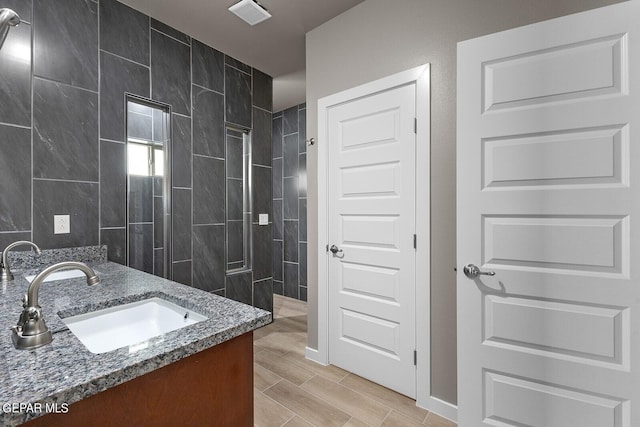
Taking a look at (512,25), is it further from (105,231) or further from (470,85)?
(105,231)

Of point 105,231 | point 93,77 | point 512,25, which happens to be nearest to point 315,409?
point 105,231

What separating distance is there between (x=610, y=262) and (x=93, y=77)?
3.07m

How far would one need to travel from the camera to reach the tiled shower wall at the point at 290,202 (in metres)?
4.29

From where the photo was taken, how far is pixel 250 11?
222cm

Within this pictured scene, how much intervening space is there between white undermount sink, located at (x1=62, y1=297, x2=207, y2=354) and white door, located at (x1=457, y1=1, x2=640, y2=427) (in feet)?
4.37

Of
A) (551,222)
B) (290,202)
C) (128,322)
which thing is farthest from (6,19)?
(290,202)

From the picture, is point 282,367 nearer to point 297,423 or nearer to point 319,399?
point 319,399

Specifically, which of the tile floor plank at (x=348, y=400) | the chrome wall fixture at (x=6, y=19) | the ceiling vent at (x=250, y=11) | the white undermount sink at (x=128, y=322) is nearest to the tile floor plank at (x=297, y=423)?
the tile floor plank at (x=348, y=400)

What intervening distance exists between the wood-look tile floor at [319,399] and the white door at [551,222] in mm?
445

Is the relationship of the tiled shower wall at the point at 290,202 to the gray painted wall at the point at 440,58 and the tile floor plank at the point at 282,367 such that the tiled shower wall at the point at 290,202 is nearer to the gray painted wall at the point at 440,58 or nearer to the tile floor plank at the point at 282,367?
the tile floor plank at the point at 282,367

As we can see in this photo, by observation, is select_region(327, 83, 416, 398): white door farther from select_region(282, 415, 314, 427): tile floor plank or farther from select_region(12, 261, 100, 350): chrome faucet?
select_region(12, 261, 100, 350): chrome faucet

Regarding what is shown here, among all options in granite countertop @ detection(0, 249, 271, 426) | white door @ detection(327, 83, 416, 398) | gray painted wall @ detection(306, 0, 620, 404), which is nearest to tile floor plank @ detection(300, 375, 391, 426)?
white door @ detection(327, 83, 416, 398)

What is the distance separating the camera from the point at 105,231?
6.93 feet

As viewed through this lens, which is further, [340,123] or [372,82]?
[340,123]
